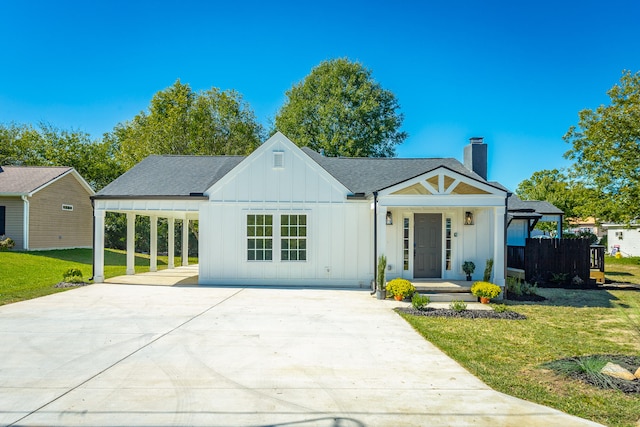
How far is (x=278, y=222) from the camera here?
44.9ft

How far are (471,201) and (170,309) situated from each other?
823 cm

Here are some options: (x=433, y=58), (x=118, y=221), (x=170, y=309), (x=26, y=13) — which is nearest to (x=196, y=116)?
(x=118, y=221)

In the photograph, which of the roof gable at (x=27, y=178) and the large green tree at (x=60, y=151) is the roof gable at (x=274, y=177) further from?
the large green tree at (x=60, y=151)

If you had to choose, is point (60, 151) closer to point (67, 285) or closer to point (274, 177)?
point (67, 285)

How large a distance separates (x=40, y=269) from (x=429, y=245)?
50.2 feet

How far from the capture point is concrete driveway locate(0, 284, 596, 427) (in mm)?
3986

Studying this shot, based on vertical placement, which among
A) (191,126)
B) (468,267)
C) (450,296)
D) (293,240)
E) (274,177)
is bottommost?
(450,296)

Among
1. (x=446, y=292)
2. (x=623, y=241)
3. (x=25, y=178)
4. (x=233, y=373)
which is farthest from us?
(x=623, y=241)

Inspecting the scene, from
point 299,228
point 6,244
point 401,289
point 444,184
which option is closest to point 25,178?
point 6,244

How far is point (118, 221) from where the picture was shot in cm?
Answer: 3055

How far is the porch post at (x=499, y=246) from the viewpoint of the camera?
466 inches

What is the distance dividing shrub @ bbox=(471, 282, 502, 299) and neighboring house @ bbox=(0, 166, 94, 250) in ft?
70.9

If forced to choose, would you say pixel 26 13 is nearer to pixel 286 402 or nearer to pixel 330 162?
pixel 330 162

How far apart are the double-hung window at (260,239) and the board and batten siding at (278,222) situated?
5.2 inches
